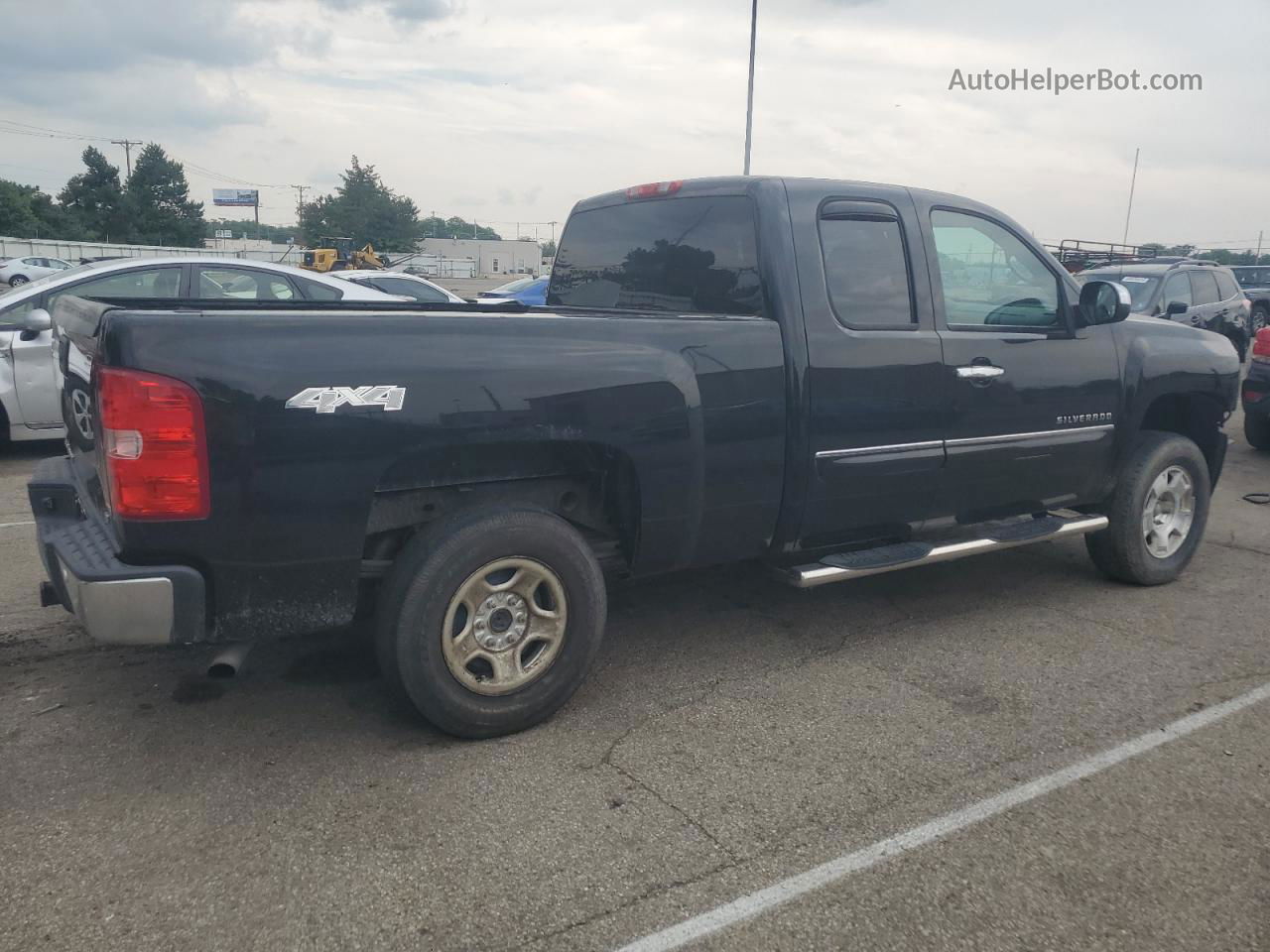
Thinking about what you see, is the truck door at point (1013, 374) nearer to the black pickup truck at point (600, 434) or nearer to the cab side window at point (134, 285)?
the black pickup truck at point (600, 434)

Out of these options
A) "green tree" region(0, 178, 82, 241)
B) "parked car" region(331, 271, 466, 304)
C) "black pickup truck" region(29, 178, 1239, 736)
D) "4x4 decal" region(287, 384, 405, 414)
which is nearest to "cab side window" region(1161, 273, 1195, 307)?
"parked car" region(331, 271, 466, 304)

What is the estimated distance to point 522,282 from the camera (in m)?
16.7

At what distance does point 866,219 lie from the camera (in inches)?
174

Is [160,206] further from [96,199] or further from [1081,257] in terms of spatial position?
[1081,257]

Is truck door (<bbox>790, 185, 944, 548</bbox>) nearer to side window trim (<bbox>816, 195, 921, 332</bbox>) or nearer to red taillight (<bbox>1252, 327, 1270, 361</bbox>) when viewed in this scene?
side window trim (<bbox>816, 195, 921, 332</bbox>)

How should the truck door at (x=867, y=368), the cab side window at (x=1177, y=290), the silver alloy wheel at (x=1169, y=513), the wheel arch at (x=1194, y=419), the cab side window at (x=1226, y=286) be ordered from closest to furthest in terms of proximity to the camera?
the truck door at (x=867, y=368), the silver alloy wheel at (x=1169, y=513), the wheel arch at (x=1194, y=419), the cab side window at (x=1177, y=290), the cab side window at (x=1226, y=286)

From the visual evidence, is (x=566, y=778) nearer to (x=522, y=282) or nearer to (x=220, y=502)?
(x=220, y=502)

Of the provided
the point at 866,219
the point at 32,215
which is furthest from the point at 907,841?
the point at 32,215

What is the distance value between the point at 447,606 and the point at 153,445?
3.30 ft

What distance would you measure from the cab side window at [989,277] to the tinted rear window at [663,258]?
97 cm

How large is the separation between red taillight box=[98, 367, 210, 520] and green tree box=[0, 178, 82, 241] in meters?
79.3

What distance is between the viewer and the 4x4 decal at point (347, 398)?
303 cm

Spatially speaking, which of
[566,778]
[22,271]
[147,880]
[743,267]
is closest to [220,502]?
[147,880]

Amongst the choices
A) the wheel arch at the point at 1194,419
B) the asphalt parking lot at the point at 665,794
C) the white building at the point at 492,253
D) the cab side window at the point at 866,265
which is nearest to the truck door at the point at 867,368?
the cab side window at the point at 866,265
